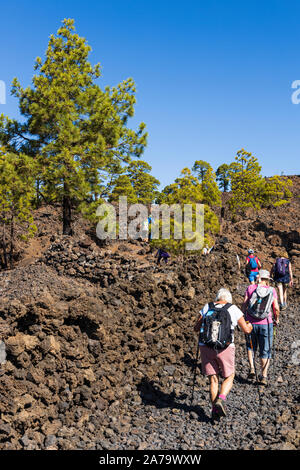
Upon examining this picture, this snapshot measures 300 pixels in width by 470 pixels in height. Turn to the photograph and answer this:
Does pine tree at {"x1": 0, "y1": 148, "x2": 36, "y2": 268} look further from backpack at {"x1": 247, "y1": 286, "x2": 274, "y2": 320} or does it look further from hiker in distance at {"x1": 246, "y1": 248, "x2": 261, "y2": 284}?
backpack at {"x1": 247, "y1": 286, "x2": 274, "y2": 320}

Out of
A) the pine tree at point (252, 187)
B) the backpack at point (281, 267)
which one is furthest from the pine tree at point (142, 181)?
the backpack at point (281, 267)

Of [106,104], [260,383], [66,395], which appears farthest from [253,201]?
[66,395]

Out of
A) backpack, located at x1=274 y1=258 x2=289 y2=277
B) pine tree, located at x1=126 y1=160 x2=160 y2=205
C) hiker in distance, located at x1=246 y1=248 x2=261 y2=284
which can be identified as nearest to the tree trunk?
hiker in distance, located at x1=246 y1=248 x2=261 y2=284

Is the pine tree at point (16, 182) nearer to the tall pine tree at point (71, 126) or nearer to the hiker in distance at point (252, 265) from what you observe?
the tall pine tree at point (71, 126)

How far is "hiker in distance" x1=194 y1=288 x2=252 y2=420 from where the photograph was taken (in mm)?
4547

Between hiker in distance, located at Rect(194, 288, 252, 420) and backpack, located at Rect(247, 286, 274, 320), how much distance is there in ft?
3.83

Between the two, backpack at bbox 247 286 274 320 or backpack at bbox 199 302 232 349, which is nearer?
backpack at bbox 199 302 232 349

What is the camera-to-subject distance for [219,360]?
468 centimetres

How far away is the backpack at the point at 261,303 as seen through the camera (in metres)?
5.86

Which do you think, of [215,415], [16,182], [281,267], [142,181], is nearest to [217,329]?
[215,415]

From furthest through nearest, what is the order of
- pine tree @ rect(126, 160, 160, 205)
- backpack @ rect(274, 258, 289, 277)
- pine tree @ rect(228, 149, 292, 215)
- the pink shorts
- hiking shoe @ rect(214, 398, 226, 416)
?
pine tree @ rect(126, 160, 160, 205) → pine tree @ rect(228, 149, 292, 215) → backpack @ rect(274, 258, 289, 277) → the pink shorts → hiking shoe @ rect(214, 398, 226, 416)
